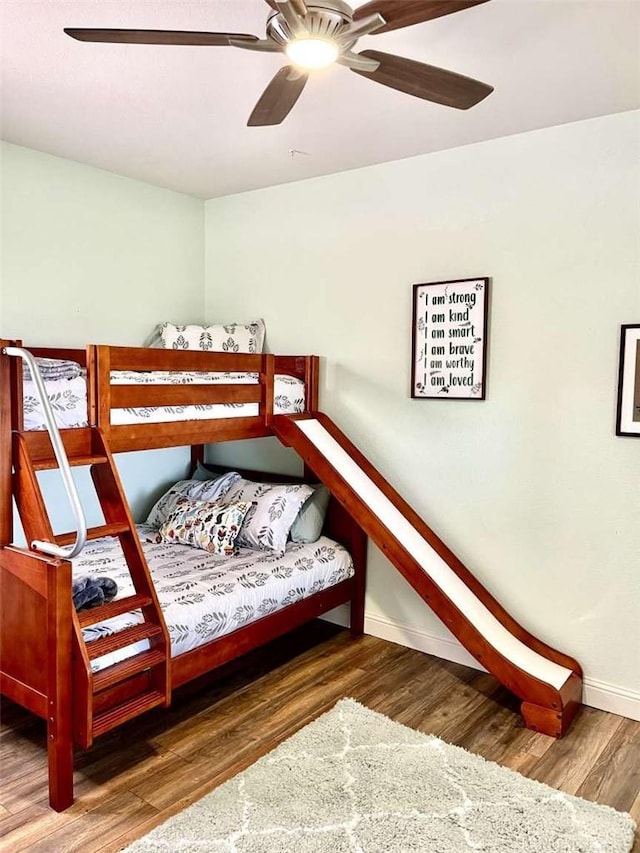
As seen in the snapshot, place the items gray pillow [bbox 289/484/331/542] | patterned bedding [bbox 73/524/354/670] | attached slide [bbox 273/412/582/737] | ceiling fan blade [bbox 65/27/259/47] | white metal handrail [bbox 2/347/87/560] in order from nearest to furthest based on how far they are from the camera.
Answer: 1. ceiling fan blade [bbox 65/27/259/47]
2. white metal handrail [bbox 2/347/87/560]
3. patterned bedding [bbox 73/524/354/670]
4. attached slide [bbox 273/412/582/737]
5. gray pillow [bbox 289/484/331/542]

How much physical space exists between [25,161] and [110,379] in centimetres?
153

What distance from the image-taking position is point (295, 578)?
125 inches

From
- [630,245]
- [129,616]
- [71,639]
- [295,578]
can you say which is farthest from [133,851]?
[630,245]

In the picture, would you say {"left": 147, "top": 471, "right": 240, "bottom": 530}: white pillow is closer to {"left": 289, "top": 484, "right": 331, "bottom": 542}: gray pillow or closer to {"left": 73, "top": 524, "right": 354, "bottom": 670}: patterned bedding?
{"left": 73, "top": 524, "right": 354, "bottom": 670}: patterned bedding

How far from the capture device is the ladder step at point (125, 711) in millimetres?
2178

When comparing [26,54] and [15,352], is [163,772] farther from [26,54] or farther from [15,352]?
[26,54]

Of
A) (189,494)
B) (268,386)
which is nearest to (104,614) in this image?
(268,386)

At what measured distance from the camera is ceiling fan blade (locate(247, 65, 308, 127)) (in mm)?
1800

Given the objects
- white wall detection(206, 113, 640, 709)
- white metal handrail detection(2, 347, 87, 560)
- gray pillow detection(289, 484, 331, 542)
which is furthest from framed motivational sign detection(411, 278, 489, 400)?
white metal handrail detection(2, 347, 87, 560)

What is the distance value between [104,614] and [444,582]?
5.12 feet

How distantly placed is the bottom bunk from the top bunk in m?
0.48

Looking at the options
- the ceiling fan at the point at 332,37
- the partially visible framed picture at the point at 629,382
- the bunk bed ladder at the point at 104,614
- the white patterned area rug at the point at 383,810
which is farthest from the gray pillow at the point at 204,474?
the ceiling fan at the point at 332,37

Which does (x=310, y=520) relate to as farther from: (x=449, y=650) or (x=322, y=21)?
(x=322, y=21)

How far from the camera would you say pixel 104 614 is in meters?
2.20
